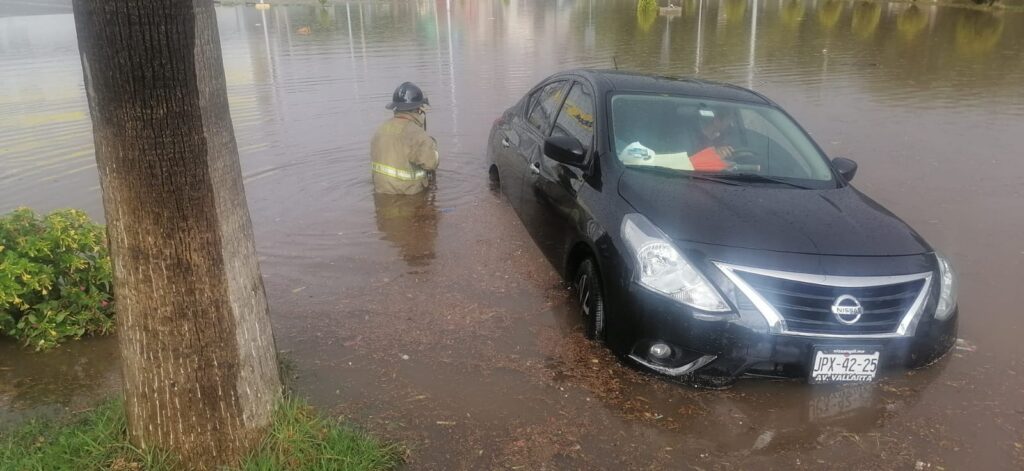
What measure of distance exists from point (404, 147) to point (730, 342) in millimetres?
4514

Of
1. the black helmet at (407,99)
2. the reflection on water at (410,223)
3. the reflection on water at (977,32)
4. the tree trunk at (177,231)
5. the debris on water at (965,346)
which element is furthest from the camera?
the reflection on water at (977,32)

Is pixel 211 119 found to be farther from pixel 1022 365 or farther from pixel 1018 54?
pixel 1018 54

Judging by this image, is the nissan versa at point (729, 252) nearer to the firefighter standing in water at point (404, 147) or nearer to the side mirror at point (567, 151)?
the side mirror at point (567, 151)

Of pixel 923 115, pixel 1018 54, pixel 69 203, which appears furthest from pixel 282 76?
pixel 1018 54

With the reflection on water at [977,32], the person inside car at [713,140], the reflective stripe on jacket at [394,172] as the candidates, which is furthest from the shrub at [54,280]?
the reflection on water at [977,32]

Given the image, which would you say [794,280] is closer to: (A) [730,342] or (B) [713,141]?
(A) [730,342]

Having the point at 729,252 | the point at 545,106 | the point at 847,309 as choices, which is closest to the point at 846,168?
the point at 847,309

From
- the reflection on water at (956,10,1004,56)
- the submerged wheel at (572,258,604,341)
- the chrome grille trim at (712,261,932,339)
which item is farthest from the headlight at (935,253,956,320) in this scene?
the reflection on water at (956,10,1004,56)

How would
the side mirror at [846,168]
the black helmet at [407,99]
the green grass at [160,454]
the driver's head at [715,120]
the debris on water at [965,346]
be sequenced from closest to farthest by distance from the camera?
the green grass at [160,454], the debris on water at [965,346], the side mirror at [846,168], the driver's head at [715,120], the black helmet at [407,99]

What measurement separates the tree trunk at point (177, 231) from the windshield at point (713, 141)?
2.72m

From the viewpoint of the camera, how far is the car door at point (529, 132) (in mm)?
6105

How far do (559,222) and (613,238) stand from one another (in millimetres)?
994

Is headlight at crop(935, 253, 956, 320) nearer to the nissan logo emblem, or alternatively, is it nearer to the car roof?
the nissan logo emblem

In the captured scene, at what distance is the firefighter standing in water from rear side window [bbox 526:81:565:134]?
1.17 meters
